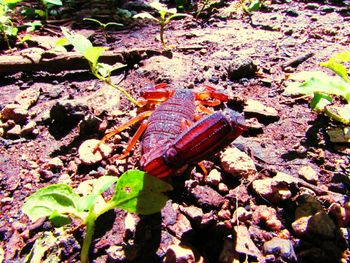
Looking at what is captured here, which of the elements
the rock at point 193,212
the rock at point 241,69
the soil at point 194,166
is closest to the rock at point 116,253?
the soil at point 194,166

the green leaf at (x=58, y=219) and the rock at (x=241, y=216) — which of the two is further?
the rock at (x=241, y=216)

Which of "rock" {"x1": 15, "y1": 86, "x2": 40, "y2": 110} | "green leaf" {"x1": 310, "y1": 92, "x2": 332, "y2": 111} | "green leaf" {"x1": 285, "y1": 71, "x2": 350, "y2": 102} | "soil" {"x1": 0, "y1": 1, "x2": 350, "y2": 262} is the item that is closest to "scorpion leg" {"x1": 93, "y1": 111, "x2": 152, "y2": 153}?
"soil" {"x1": 0, "y1": 1, "x2": 350, "y2": 262}

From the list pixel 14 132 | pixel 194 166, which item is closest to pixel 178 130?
pixel 194 166

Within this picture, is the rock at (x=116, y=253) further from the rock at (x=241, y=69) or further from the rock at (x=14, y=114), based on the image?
the rock at (x=241, y=69)

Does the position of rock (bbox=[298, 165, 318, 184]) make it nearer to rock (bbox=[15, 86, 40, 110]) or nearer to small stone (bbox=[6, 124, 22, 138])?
small stone (bbox=[6, 124, 22, 138])

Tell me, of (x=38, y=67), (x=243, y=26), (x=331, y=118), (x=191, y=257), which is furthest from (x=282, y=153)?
(x=243, y=26)

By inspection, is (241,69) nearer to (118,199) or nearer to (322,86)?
(322,86)

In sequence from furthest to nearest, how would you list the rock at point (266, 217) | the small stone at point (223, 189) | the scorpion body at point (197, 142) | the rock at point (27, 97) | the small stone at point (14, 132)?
the rock at point (27, 97) → the small stone at point (14, 132) → the small stone at point (223, 189) → the rock at point (266, 217) → the scorpion body at point (197, 142)
